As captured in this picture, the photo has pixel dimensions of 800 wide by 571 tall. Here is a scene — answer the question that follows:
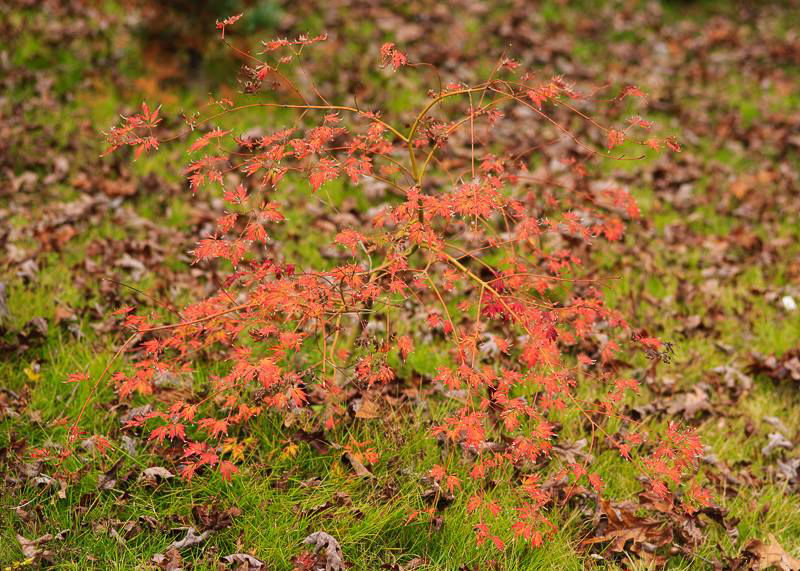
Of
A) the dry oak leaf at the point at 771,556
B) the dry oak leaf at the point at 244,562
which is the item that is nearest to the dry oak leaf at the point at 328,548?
the dry oak leaf at the point at 244,562

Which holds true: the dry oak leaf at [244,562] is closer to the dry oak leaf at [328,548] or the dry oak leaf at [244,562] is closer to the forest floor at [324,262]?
the forest floor at [324,262]

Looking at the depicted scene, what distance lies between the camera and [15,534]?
9.36ft

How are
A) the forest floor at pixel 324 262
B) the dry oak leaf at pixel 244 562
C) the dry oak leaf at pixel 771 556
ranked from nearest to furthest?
the dry oak leaf at pixel 244 562
the forest floor at pixel 324 262
the dry oak leaf at pixel 771 556

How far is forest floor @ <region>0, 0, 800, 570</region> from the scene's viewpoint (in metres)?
3.02

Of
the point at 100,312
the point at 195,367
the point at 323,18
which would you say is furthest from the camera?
the point at 323,18

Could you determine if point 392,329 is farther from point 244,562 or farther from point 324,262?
point 244,562

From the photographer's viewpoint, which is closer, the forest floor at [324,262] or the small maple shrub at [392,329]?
the small maple shrub at [392,329]

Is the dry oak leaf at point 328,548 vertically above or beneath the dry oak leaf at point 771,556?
above

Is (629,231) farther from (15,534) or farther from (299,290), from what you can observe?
(15,534)

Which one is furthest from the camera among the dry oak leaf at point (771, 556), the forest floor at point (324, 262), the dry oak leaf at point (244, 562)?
the dry oak leaf at point (771, 556)

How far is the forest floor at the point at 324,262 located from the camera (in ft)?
9.92

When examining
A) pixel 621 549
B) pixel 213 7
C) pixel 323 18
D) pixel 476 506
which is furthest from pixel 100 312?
pixel 323 18

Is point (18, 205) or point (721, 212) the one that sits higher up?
point (18, 205)

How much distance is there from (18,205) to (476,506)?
12.1ft
